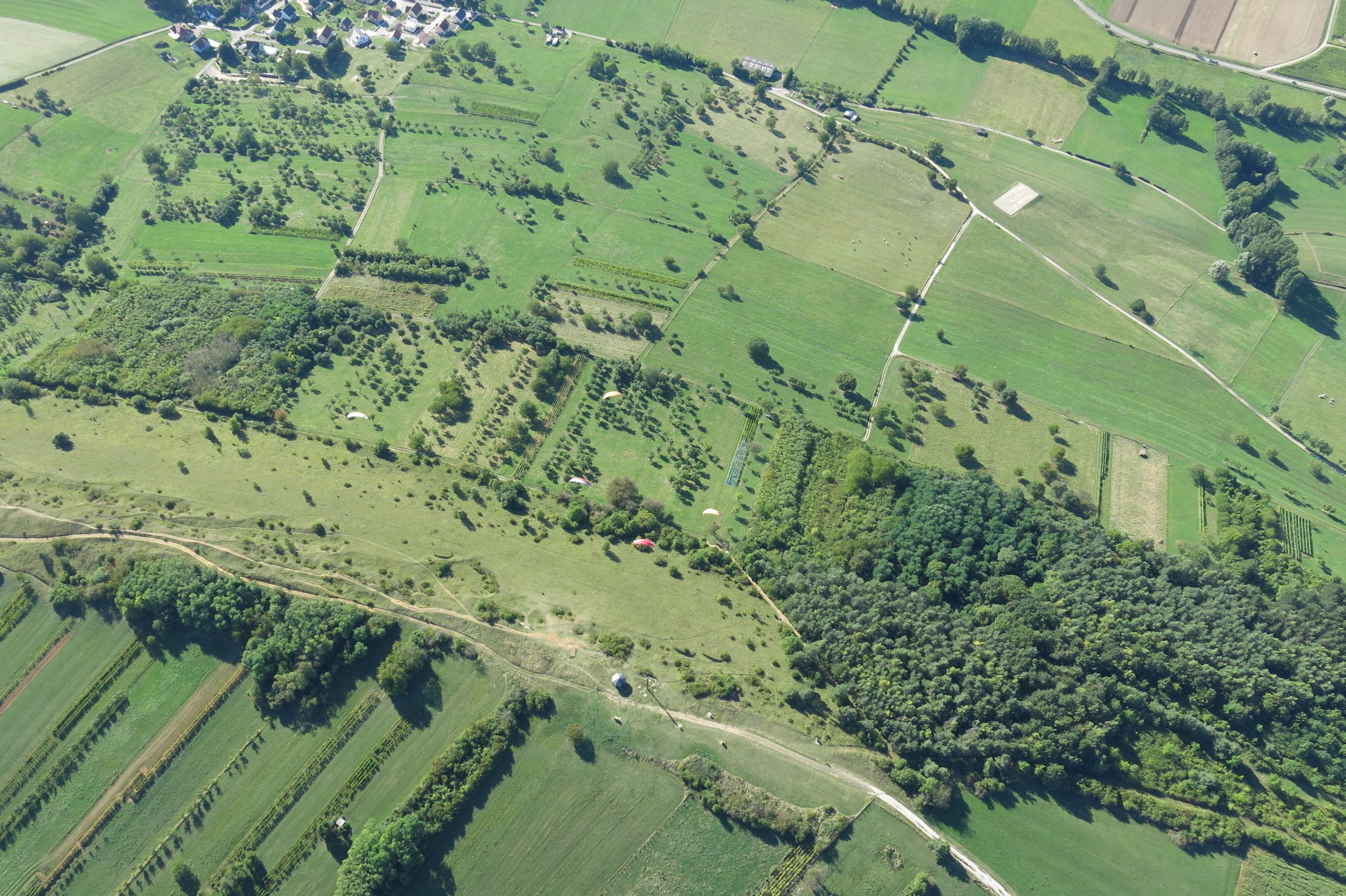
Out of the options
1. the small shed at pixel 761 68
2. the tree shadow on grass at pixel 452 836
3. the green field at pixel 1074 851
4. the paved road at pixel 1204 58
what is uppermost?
the paved road at pixel 1204 58

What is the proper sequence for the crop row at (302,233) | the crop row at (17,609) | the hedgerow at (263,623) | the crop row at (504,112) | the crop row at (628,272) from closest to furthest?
the hedgerow at (263,623)
the crop row at (17,609)
the crop row at (628,272)
the crop row at (302,233)
the crop row at (504,112)

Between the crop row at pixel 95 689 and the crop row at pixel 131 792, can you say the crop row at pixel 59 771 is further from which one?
the crop row at pixel 131 792

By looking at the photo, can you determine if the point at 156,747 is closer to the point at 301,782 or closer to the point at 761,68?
the point at 301,782

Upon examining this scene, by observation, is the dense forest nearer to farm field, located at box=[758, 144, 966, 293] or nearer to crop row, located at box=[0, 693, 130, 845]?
farm field, located at box=[758, 144, 966, 293]

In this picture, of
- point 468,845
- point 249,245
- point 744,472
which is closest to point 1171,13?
point 744,472

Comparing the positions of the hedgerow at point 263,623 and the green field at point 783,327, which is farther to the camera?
the green field at point 783,327

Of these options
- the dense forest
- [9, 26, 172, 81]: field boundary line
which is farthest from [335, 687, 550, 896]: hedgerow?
[9, 26, 172, 81]: field boundary line


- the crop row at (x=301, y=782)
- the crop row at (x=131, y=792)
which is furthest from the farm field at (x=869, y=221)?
the crop row at (x=131, y=792)
